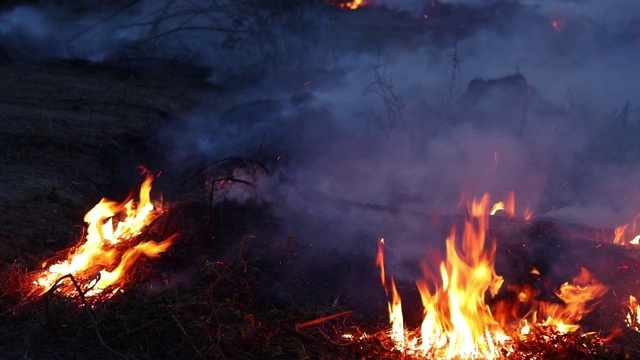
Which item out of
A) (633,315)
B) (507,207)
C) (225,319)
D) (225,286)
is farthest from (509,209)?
(225,319)

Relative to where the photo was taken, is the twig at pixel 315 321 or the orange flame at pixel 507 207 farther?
the orange flame at pixel 507 207

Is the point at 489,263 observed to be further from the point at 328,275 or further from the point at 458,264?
the point at 328,275

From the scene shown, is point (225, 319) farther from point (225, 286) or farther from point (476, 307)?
point (476, 307)

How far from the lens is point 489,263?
3.62 metres

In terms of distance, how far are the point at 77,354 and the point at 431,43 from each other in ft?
26.1

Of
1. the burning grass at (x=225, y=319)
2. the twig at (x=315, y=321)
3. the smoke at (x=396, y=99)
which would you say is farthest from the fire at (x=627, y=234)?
the twig at (x=315, y=321)

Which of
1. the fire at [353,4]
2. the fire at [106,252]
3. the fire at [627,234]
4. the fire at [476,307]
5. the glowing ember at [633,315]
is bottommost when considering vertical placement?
the fire at [627,234]

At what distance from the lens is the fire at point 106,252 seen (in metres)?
3.81

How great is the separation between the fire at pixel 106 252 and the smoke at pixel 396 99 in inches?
30.7

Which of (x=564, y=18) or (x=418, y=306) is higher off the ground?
(x=564, y=18)

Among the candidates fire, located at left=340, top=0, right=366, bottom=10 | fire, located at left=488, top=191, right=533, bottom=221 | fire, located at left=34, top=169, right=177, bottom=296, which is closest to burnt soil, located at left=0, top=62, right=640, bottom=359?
fire, located at left=34, top=169, right=177, bottom=296

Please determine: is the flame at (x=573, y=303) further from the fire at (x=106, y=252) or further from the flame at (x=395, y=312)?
the fire at (x=106, y=252)

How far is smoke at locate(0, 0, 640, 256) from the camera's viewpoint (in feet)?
18.9

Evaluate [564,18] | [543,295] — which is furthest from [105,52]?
[543,295]
